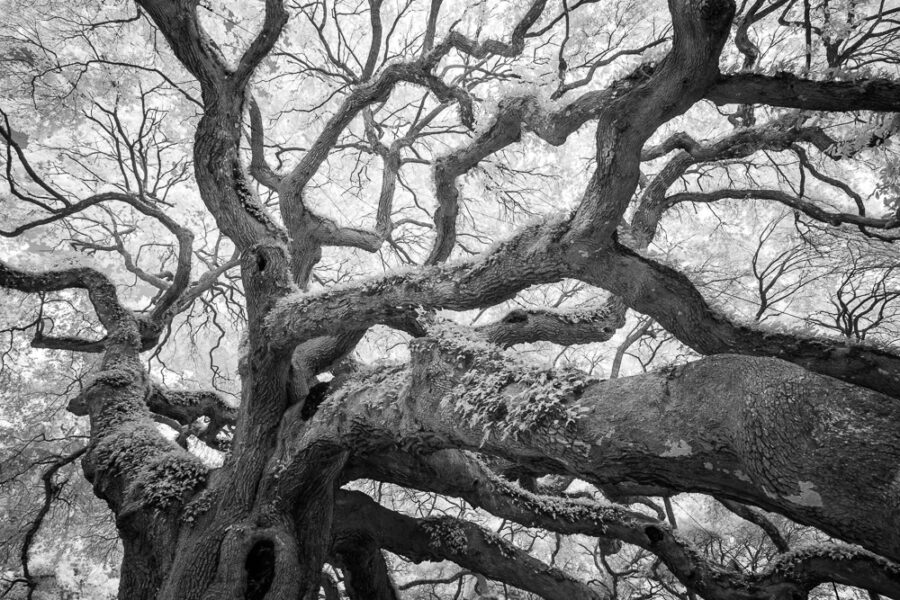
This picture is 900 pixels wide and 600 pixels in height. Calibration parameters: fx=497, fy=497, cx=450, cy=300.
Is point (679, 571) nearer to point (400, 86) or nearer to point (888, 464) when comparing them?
point (888, 464)

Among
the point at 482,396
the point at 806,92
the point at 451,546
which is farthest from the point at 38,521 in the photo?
the point at 806,92

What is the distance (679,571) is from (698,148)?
3537 mm

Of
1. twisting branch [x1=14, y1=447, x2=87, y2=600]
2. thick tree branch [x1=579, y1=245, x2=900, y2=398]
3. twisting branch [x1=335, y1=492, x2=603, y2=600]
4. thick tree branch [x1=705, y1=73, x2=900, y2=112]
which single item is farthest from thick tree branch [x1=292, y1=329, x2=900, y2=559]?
twisting branch [x1=14, y1=447, x2=87, y2=600]

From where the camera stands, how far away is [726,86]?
2.48 meters

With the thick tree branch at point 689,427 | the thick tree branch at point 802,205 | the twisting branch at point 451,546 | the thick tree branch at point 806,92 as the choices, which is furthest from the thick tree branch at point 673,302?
the twisting branch at point 451,546

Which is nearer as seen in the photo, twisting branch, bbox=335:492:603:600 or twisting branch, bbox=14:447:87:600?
twisting branch, bbox=335:492:603:600

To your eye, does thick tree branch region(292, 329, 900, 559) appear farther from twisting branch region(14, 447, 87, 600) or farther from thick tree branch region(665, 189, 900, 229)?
twisting branch region(14, 447, 87, 600)

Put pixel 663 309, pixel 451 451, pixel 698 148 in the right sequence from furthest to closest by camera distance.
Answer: pixel 698 148 < pixel 451 451 < pixel 663 309

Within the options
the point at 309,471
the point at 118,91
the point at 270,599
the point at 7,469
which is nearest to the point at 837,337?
the point at 309,471

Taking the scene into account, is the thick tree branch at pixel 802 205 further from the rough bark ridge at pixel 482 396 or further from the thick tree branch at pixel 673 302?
the thick tree branch at pixel 673 302

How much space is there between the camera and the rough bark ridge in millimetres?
1701

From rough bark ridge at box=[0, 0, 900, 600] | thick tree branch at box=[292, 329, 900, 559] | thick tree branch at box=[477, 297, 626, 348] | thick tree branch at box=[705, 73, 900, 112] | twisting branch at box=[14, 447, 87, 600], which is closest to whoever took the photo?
thick tree branch at box=[292, 329, 900, 559]

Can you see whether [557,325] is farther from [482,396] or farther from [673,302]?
[482,396]

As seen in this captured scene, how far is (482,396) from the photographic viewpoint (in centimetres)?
239
